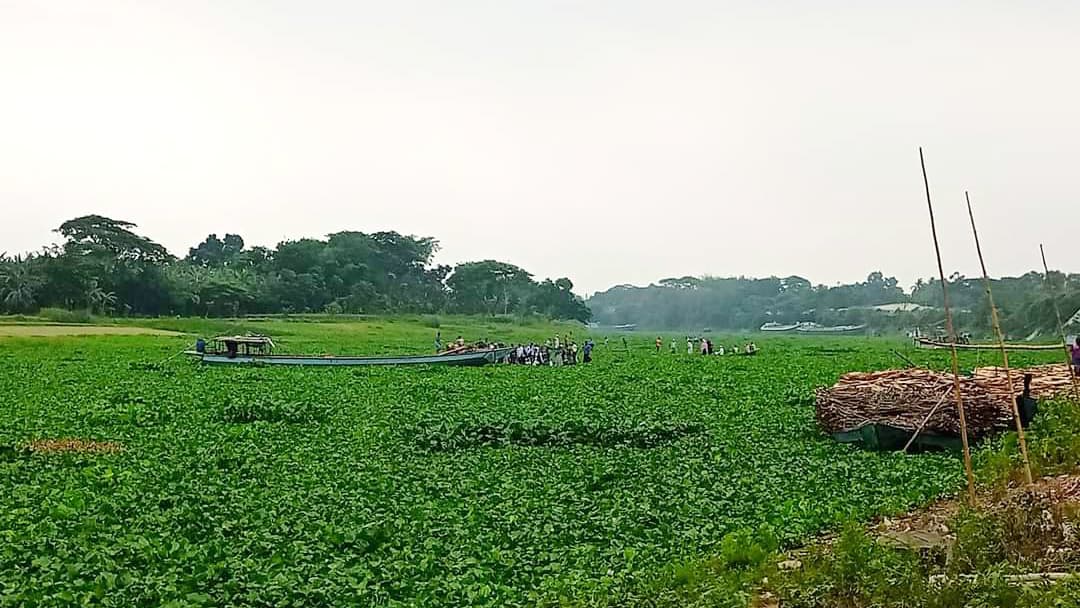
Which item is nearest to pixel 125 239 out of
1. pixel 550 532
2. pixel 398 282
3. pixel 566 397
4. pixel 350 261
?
pixel 350 261

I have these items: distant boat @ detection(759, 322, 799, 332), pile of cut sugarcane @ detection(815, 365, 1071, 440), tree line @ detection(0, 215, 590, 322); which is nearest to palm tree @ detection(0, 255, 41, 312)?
tree line @ detection(0, 215, 590, 322)

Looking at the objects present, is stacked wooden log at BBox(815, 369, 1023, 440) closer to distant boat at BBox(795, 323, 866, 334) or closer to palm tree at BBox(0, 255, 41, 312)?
palm tree at BBox(0, 255, 41, 312)

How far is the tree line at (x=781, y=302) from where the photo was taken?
96312 mm

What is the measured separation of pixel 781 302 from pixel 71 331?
107955 mm

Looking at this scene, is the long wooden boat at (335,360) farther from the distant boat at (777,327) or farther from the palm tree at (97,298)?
the distant boat at (777,327)

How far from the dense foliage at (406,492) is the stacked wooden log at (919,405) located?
2.03 ft

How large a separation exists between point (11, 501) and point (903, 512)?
9.09m

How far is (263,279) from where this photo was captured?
71812 mm

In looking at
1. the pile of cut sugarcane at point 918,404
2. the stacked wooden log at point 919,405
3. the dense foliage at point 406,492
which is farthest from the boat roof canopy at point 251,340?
the stacked wooden log at point 919,405

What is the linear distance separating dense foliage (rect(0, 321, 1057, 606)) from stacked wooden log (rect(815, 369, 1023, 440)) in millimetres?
618

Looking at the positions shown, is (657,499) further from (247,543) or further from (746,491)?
(247,543)

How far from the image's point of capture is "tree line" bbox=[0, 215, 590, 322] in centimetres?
5753

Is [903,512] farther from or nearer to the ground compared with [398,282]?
nearer to the ground

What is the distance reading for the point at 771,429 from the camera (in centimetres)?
1611
